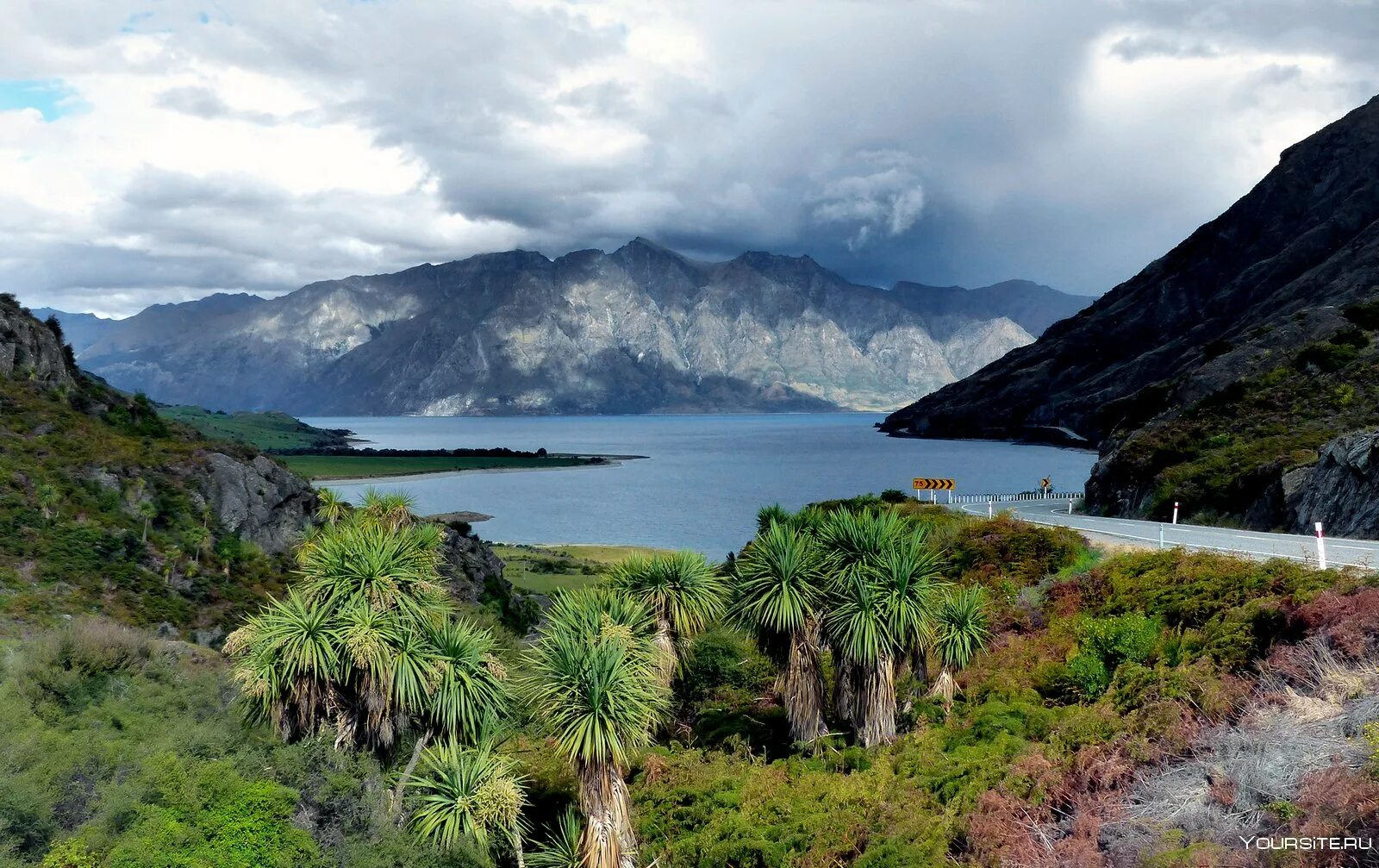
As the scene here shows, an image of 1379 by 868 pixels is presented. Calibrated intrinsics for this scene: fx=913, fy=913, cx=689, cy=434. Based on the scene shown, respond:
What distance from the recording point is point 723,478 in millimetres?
158000

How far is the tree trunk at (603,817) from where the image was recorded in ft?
56.7

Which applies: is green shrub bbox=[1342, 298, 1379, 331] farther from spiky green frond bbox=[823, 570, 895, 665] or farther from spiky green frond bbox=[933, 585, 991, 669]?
spiky green frond bbox=[823, 570, 895, 665]

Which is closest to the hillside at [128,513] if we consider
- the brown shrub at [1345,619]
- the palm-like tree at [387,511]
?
the palm-like tree at [387,511]

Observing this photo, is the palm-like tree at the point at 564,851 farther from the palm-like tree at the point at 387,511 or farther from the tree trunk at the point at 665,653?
→ the palm-like tree at the point at 387,511

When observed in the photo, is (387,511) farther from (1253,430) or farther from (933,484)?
(1253,430)

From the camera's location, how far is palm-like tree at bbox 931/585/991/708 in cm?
2117

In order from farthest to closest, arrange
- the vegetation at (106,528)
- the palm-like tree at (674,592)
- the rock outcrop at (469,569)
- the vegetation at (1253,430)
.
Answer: the rock outcrop at (469,569) < the vegetation at (106,528) < the vegetation at (1253,430) < the palm-like tree at (674,592)

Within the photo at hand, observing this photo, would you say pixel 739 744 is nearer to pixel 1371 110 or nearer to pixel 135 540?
pixel 135 540

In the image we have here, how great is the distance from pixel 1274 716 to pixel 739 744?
11.6 metres

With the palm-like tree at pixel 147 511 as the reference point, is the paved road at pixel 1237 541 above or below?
above

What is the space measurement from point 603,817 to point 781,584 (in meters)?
6.31

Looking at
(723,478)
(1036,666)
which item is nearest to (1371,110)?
(723,478)

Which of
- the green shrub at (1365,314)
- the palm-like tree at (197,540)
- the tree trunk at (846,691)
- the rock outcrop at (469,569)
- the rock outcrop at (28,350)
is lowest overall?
the rock outcrop at (469,569)

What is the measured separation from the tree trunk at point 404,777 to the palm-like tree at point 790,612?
7556mm
